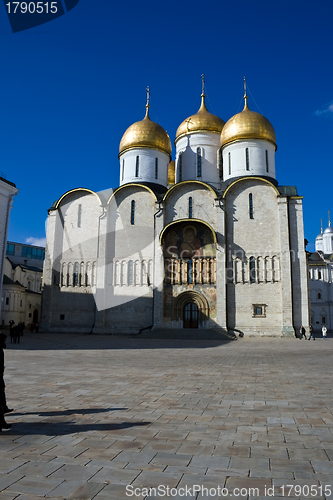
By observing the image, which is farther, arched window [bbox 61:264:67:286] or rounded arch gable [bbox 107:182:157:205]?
arched window [bbox 61:264:67:286]

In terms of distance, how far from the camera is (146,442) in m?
4.06

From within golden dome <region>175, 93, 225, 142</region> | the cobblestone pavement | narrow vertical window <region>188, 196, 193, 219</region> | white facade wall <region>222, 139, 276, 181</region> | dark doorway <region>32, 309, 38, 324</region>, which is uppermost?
golden dome <region>175, 93, 225, 142</region>

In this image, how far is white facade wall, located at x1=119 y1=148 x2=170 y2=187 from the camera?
32562mm

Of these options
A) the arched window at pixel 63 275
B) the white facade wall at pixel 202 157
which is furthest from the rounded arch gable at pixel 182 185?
the arched window at pixel 63 275

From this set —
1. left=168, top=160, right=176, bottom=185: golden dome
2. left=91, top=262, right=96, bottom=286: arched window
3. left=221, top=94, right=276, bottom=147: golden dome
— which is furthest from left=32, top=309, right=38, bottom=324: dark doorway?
left=221, top=94, right=276, bottom=147: golden dome

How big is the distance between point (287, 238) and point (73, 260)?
16501mm

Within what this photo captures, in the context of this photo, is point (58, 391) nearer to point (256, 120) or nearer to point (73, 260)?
point (73, 260)

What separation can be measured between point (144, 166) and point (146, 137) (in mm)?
2469

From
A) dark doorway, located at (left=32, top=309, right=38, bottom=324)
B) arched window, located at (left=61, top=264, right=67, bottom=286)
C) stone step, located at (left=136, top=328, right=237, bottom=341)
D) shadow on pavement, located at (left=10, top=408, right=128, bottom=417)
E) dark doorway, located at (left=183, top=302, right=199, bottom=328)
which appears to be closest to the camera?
shadow on pavement, located at (left=10, top=408, right=128, bottom=417)

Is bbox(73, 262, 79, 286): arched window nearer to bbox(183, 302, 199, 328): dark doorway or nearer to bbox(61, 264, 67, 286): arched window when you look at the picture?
bbox(61, 264, 67, 286): arched window

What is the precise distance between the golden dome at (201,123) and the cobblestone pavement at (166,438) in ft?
95.7

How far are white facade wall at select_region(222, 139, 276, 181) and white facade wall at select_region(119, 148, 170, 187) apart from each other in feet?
18.8

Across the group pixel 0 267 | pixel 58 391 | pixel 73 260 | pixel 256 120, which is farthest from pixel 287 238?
pixel 58 391

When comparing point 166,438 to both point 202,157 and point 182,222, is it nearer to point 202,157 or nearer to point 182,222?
point 182,222
